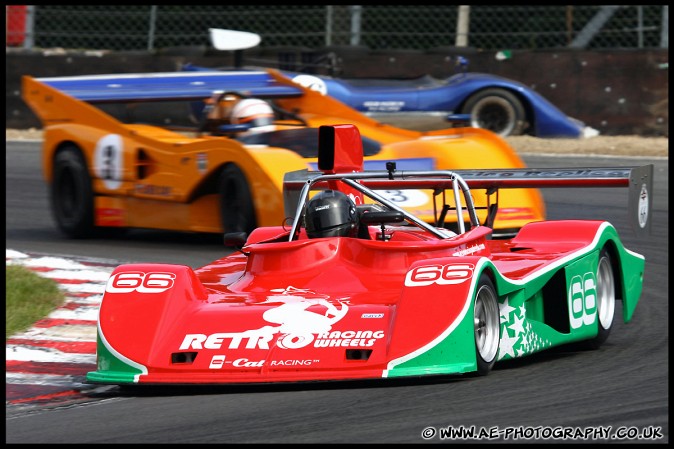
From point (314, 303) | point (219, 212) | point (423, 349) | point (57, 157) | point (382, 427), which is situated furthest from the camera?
point (57, 157)

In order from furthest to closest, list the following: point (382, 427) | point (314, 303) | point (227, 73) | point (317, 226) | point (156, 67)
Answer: point (156, 67) < point (227, 73) < point (317, 226) < point (314, 303) < point (382, 427)

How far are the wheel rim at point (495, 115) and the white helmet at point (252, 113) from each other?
219 inches

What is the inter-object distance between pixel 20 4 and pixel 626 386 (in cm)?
1480

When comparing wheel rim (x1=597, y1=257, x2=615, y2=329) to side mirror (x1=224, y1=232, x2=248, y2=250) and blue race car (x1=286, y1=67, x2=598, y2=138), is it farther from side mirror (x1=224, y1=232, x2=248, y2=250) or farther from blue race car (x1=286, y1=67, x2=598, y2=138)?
blue race car (x1=286, y1=67, x2=598, y2=138)

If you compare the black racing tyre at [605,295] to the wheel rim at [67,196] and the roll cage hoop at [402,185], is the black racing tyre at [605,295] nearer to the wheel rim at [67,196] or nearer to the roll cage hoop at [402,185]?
the roll cage hoop at [402,185]

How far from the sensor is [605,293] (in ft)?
22.6

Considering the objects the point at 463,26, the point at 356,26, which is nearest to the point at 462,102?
the point at 463,26

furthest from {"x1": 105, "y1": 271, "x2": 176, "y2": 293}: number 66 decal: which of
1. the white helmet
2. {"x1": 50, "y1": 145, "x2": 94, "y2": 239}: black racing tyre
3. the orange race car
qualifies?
{"x1": 50, "y1": 145, "x2": 94, "y2": 239}: black racing tyre

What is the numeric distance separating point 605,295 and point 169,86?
5843mm

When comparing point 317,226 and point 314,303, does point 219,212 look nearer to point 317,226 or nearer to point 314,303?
point 317,226

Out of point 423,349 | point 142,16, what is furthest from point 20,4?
point 423,349

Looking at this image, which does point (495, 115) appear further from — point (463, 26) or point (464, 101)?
point (463, 26)

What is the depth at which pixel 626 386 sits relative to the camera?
5320 mm

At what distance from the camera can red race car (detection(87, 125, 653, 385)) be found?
5.33m
